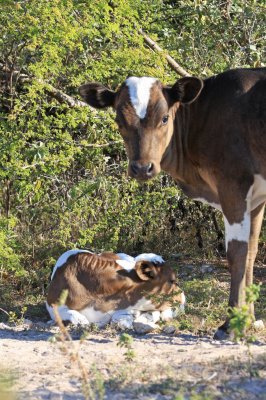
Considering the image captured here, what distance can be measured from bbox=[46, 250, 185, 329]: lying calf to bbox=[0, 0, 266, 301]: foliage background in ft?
4.74

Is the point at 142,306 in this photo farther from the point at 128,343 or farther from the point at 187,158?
the point at 128,343

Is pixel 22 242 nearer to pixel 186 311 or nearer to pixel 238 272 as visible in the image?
pixel 186 311

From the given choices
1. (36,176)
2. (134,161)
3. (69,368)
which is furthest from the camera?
(36,176)

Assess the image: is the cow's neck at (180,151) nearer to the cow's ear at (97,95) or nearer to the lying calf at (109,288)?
the cow's ear at (97,95)

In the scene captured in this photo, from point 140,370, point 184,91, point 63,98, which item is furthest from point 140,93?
point 63,98

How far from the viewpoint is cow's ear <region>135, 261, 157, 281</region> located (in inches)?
349

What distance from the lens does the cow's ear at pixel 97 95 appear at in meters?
8.73

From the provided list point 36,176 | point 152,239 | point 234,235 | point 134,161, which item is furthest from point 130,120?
point 152,239

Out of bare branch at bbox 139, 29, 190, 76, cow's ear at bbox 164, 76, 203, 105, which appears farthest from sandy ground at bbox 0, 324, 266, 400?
bare branch at bbox 139, 29, 190, 76

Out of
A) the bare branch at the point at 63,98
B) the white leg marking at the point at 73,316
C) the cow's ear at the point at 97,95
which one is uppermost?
the cow's ear at the point at 97,95

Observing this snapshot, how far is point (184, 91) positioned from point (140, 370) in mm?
2923

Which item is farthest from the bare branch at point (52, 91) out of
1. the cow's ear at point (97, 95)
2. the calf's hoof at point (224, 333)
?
the calf's hoof at point (224, 333)

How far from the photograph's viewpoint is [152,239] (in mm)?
11758

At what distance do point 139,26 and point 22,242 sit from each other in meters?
2.94
